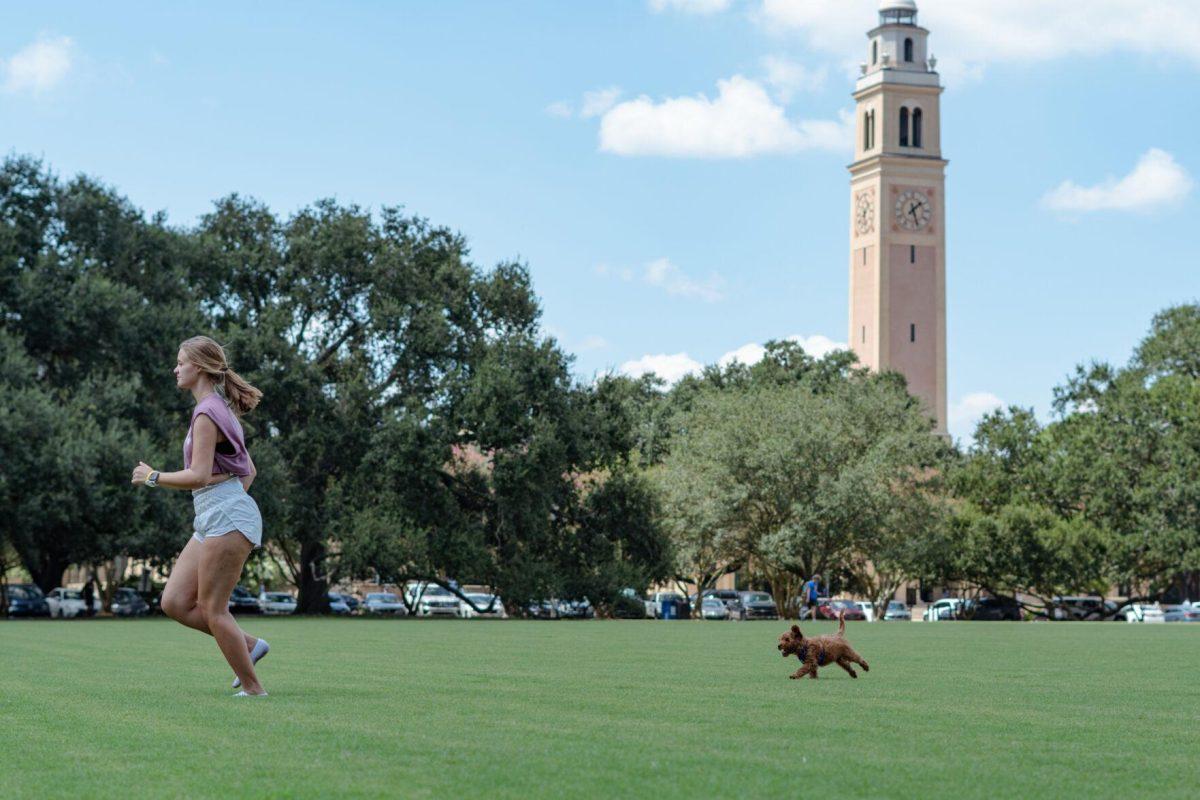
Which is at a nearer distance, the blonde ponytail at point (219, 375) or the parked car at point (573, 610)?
the blonde ponytail at point (219, 375)

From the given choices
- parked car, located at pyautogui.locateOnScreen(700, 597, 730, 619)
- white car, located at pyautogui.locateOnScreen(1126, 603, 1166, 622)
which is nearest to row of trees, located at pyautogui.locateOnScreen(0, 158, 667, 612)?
parked car, located at pyautogui.locateOnScreen(700, 597, 730, 619)

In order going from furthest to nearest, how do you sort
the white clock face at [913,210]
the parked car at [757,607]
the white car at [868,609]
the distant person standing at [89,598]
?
the white clock face at [913,210], the white car at [868,609], the parked car at [757,607], the distant person standing at [89,598]

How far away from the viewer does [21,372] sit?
45.7m

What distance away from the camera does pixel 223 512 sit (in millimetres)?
10227

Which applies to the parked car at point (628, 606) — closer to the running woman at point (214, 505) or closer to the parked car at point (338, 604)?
the parked car at point (338, 604)

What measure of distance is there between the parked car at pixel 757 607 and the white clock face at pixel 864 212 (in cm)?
5486

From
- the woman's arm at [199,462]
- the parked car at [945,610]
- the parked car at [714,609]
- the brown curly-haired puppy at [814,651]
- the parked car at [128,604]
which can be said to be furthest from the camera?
the parked car at [945,610]

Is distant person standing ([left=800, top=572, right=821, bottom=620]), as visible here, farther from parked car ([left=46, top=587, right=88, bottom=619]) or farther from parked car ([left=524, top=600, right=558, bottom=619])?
parked car ([left=46, top=587, right=88, bottom=619])

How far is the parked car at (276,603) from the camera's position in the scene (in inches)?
2879

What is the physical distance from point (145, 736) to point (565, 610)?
52.9m

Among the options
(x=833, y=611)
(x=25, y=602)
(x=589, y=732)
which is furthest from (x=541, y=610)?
(x=589, y=732)

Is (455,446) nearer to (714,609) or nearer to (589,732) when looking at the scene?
(714,609)

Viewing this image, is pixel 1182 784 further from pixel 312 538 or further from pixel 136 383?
pixel 312 538

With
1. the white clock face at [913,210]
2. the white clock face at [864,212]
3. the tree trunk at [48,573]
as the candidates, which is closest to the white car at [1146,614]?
the tree trunk at [48,573]
